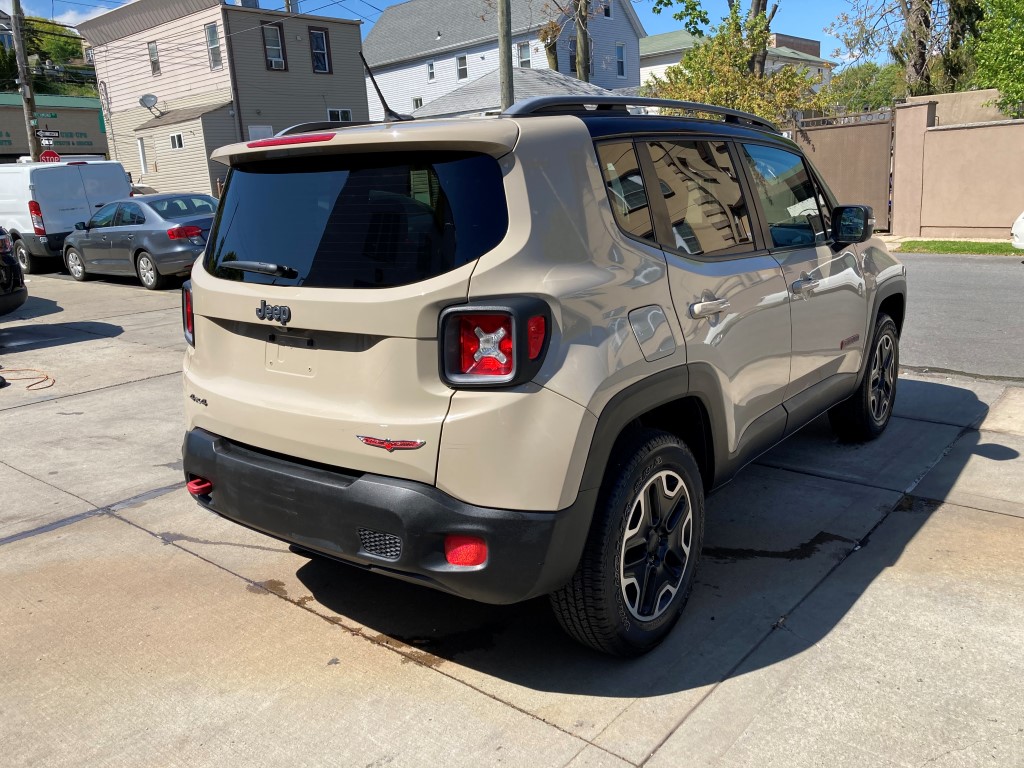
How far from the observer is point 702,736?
2.78 metres

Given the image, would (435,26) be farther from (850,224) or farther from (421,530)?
(421,530)

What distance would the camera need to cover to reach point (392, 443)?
2.78 metres

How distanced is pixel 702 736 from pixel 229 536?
2664 mm

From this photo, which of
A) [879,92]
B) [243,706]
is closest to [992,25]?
[243,706]

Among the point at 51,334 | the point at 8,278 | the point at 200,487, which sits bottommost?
the point at 51,334

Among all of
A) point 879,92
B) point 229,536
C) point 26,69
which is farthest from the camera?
point 879,92

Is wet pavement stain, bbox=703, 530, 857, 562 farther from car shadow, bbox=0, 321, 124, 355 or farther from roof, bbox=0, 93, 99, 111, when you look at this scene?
roof, bbox=0, 93, 99, 111

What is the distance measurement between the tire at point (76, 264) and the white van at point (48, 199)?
964 mm

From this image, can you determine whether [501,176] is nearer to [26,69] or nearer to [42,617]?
[42,617]

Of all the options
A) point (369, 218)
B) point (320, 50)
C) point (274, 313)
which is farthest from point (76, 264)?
Result: point (320, 50)

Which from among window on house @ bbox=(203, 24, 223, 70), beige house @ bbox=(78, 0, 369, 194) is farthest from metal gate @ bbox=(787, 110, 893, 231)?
window on house @ bbox=(203, 24, 223, 70)

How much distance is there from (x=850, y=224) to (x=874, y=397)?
128cm

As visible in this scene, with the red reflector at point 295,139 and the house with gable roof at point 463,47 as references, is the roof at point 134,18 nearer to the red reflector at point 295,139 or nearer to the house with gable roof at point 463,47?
the house with gable roof at point 463,47

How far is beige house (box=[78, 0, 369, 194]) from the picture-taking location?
31625 mm
